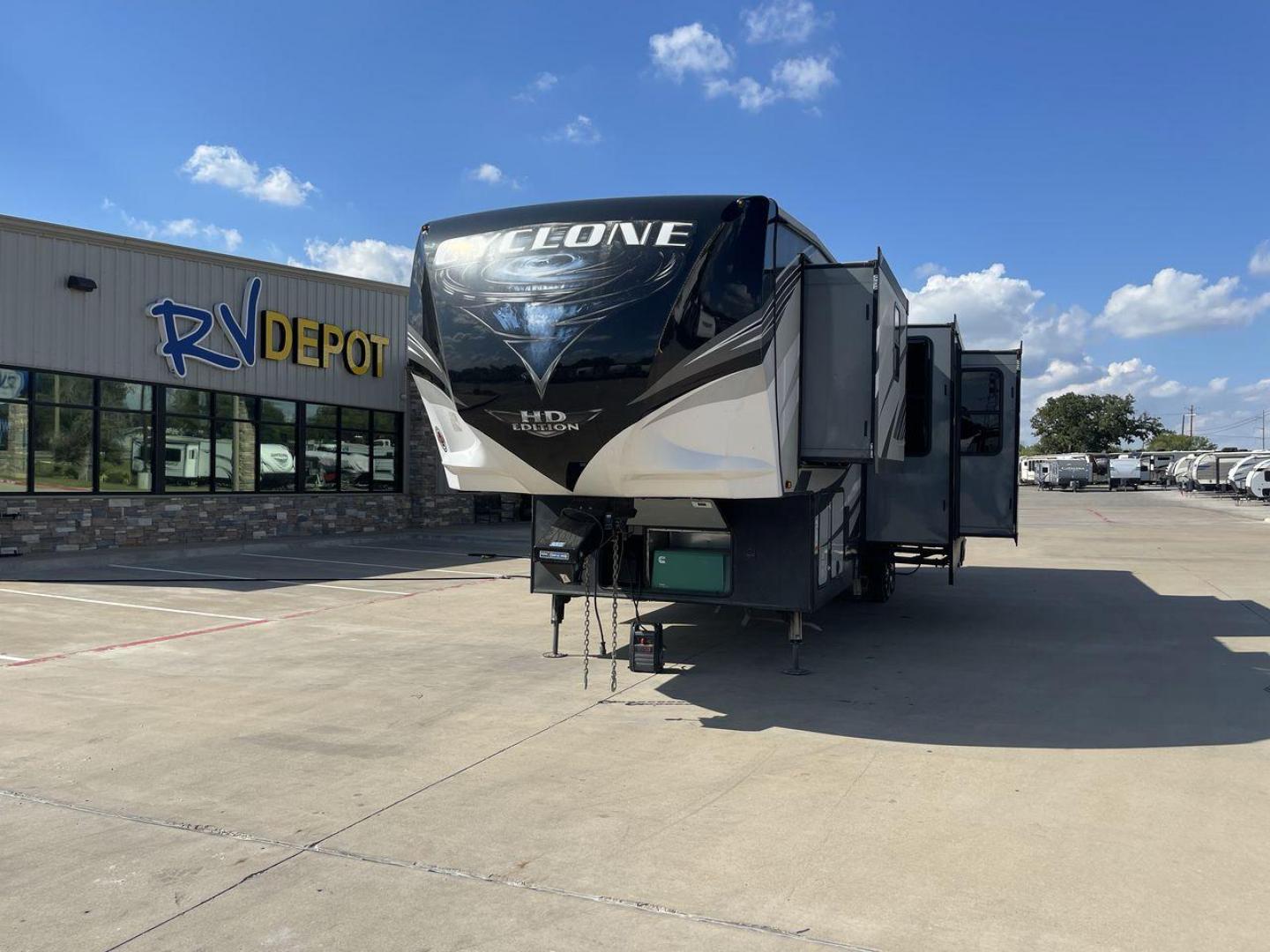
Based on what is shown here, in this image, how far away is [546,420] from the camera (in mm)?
6430

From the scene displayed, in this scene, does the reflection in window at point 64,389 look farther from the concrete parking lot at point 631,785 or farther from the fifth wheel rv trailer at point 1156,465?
the fifth wheel rv trailer at point 1156,465

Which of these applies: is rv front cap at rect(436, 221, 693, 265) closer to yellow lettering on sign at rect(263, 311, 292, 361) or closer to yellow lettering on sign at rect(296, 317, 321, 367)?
yellow lettering on sign at rect(263, 311, 292, 361)

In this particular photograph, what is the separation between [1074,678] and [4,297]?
1621 centimetres

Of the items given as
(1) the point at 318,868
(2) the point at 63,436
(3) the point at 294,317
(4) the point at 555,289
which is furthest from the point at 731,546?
(3) the point at 294,317

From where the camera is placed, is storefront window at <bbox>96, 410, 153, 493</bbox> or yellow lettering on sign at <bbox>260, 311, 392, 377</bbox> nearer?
storefront window at <bbox>96, 410, 153, 493</bbox>

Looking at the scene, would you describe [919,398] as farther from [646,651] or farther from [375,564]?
[375,564]

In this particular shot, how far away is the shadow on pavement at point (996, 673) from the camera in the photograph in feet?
20.8

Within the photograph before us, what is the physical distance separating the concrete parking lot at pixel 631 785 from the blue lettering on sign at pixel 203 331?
835 cm

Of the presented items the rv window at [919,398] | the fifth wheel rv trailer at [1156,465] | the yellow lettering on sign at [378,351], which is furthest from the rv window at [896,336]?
the fifth wheel rv trailer at [1156,465]

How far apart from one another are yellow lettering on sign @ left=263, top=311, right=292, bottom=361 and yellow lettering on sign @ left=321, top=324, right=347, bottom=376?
88 cm

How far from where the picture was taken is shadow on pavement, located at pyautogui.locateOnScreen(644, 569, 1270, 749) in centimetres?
634

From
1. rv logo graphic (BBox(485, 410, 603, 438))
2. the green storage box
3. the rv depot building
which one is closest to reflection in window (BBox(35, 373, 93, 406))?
the rv depot building

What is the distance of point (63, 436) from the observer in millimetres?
16219

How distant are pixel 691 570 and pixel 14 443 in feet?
44.3
